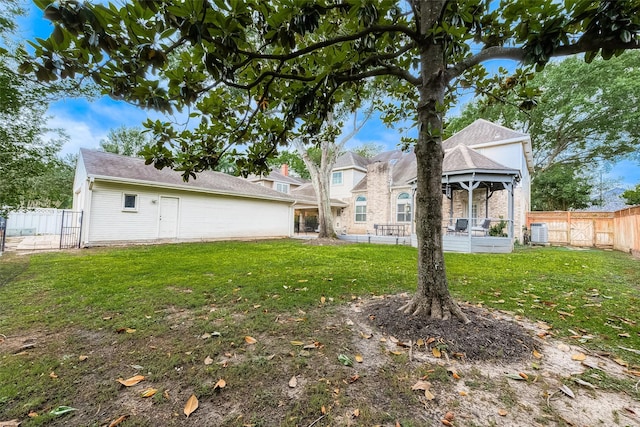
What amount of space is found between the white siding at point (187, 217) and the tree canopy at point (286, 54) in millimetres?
9271

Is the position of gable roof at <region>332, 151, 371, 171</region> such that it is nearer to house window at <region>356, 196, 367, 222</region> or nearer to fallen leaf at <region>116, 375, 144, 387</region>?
house window at <region>356, 196, 367, 222</region>

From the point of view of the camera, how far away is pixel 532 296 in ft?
13.3

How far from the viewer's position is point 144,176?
36.0 ft

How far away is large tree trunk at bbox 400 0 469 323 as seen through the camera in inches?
109

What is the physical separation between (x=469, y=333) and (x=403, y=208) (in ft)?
52.3

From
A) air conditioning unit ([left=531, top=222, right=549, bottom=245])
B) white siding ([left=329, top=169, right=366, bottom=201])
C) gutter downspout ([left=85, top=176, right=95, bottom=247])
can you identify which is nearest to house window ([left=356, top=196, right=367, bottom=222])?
white siding ([left=329, top=169, right=366, bottom=201])

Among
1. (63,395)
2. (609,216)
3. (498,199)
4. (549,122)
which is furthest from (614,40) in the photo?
(549,122)

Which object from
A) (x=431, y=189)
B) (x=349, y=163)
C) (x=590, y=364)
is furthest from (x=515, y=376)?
(x=349, y=163)

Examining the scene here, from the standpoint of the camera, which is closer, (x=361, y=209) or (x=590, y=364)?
(x=590, y=364)

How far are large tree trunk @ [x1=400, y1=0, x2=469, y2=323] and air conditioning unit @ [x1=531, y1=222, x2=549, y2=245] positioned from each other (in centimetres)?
1460

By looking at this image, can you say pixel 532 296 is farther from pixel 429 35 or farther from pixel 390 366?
pixel 429 35

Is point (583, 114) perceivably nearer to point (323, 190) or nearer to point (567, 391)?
point (323, 190)

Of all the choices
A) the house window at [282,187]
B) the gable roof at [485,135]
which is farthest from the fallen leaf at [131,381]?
the house window at [282,187]

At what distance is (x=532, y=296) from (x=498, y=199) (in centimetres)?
1174
